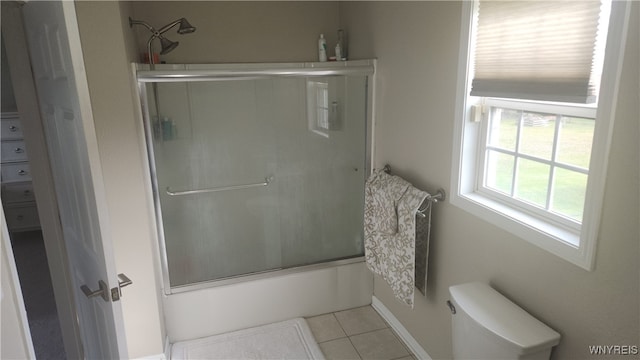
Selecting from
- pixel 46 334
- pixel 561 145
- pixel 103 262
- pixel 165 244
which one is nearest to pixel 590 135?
pixel 561 145

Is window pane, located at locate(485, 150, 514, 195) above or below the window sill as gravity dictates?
above

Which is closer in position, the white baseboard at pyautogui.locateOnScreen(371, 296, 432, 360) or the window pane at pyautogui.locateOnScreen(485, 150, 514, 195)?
the window pane at pyautogui.locateOnScreen(485, 150, 514, 195)

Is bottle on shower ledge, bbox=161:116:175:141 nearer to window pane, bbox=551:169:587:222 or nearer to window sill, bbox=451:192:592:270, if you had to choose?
window sill, bbox=451:192:592:270

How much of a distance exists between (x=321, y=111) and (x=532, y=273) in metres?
1.60

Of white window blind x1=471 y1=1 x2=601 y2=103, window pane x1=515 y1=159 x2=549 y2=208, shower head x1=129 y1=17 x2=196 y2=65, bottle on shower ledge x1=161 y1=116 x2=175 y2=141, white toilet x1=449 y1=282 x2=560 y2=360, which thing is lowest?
white toilet x1=449 y1=282 x2=560 y2=360

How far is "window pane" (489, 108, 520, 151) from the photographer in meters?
1.69

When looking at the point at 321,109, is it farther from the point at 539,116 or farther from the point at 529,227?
the point at 529,227

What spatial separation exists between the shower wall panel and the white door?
83 centimetres

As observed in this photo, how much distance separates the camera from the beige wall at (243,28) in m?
2.63

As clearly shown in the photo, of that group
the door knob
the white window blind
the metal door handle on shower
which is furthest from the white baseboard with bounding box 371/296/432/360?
the door knob

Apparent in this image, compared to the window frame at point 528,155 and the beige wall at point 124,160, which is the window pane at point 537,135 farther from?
the beige wall at point 124,160

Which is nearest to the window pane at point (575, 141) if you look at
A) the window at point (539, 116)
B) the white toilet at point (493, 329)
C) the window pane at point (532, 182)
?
the window at point (539, 116)

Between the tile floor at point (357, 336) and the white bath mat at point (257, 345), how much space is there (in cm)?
9

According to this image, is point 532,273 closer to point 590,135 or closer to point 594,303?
point 594,303
